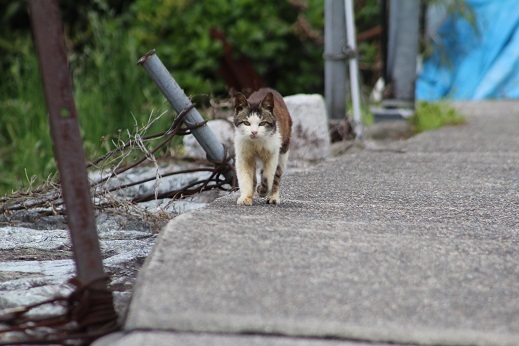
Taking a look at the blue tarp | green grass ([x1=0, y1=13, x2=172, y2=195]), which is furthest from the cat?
the blue tarp

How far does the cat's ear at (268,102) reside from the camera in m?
3.30

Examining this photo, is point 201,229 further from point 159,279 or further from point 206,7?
point 206,7

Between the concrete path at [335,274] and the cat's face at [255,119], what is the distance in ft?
0.94

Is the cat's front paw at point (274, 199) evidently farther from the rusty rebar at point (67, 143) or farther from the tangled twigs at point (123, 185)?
the rusty rebar at point (67, 143)

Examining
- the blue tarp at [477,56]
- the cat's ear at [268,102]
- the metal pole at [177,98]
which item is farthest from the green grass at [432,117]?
the cat's ear at [268,102]

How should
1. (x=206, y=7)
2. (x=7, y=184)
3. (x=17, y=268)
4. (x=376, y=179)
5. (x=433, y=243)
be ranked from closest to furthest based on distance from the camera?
(x=433, y=243) → (x=17, y=268) → (x=376, y=179) → (x=7, y=184) → (x=206, y=7)

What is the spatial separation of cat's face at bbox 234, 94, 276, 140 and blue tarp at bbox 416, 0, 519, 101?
6106mm

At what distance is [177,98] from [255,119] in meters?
0.39

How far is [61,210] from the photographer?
361cm

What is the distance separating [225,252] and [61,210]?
1.45 meters

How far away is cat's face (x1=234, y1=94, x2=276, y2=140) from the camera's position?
3252mm

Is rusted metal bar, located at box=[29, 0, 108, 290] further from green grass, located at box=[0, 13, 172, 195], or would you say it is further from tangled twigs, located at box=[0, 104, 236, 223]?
green grass, located at box=[0, 13, 172, 195]

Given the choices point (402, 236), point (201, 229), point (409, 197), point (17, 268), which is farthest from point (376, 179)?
point (17, 268)

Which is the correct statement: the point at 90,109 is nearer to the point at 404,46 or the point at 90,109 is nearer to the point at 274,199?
the point at 404,46
